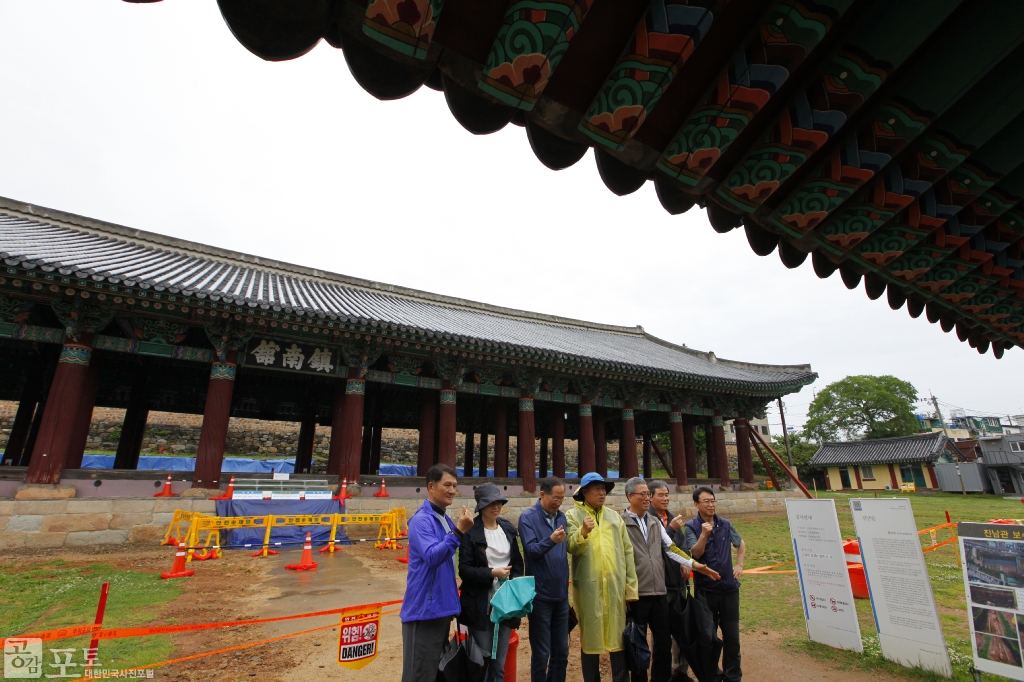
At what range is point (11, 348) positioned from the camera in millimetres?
12570

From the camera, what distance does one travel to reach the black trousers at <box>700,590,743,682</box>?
424 cm

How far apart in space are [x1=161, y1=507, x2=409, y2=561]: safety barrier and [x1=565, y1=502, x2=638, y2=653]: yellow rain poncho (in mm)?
4587

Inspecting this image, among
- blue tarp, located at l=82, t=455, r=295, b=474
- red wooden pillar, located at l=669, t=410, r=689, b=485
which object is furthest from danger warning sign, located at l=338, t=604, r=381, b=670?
blue tarp, located at l=82, t=455, r=295, b=474

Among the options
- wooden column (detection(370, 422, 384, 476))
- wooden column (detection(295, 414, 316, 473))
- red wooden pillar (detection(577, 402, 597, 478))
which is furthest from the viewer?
wooden column (detection(370, 422, 384, 476))

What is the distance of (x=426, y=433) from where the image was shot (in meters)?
14.2

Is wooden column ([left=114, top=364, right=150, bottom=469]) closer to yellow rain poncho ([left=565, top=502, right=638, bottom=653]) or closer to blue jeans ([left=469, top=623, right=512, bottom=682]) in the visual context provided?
blue jeans ([left=469, top=623, right=512, bottom=682])

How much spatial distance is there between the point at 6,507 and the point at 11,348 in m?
6.06

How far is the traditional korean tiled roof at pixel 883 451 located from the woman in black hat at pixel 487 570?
44.2 metres

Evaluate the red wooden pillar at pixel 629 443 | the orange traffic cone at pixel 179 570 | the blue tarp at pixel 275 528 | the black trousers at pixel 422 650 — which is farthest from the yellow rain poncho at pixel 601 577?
the red wooden pillar at pixel 629 443

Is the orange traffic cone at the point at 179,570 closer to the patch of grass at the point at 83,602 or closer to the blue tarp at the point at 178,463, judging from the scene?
the patch of grass at the point at 83,602

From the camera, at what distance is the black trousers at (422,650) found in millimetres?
3326

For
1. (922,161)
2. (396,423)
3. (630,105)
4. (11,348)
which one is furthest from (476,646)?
(396,423)

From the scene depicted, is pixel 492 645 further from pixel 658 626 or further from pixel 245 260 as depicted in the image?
pixel 245 260

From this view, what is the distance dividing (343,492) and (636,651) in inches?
350
